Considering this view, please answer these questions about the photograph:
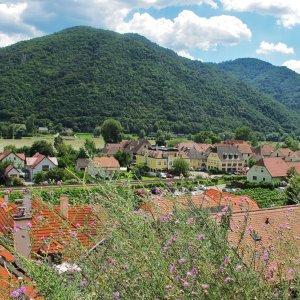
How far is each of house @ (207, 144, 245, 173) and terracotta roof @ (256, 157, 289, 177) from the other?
12172mm

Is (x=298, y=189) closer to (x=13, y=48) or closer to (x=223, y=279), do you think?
(x=223, y=279)

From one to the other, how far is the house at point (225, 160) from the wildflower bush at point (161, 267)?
64390 millimetres

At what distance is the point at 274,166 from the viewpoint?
181 feet

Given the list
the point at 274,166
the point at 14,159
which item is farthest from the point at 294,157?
the point at 14,159

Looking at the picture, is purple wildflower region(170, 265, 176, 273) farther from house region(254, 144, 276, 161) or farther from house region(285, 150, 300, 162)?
house region(254, 144, 276, 161)

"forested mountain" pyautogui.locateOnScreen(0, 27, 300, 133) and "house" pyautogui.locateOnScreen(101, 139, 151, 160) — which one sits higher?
"forested mountain" pyautogui.locateOnScreen(0, 27, 300, 133)

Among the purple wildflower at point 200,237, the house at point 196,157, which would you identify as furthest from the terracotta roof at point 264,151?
the purple wildflower at point 200,237

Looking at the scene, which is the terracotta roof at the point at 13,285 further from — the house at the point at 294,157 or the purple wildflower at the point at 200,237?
the house at the point at 294,157

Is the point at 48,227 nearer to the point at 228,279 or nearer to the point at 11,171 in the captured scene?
the point at 228,279

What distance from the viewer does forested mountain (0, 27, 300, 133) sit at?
143m

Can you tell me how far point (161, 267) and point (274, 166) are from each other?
179 feet

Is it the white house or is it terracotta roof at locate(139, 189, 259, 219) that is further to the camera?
the white house

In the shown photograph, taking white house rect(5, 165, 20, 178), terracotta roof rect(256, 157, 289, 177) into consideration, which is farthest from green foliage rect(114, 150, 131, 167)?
terracotta roof rect(256, 157, 289, 177)

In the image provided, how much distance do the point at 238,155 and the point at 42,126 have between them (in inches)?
3183
